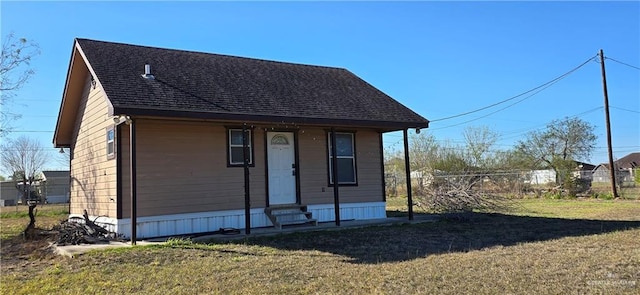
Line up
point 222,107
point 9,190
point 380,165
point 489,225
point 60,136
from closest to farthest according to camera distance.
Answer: point 222,107 < point 489,225 < point 380,165 < point 60,136 < point 9,190

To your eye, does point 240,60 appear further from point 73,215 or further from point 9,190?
point 9,190

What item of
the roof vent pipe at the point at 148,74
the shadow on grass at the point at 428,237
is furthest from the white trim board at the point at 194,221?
the roof vent pipe at the point at 148,74

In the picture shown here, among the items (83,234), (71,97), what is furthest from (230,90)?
(71,97)

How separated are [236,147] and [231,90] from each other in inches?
53.5

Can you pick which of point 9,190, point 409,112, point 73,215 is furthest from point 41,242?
point 9,190

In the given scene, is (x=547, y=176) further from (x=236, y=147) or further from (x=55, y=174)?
(x=55, y=174)

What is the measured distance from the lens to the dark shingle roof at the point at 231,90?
9.72 meters

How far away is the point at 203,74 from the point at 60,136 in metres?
5.78

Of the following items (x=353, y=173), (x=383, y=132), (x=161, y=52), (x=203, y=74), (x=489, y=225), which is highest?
(x=161, y=52)

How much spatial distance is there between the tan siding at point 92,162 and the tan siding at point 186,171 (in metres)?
0.80

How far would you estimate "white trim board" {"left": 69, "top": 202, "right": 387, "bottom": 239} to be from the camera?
1004 cm

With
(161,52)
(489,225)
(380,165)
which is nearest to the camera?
(489,225)

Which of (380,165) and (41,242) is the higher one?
(380,165)

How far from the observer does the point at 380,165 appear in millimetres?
13672
